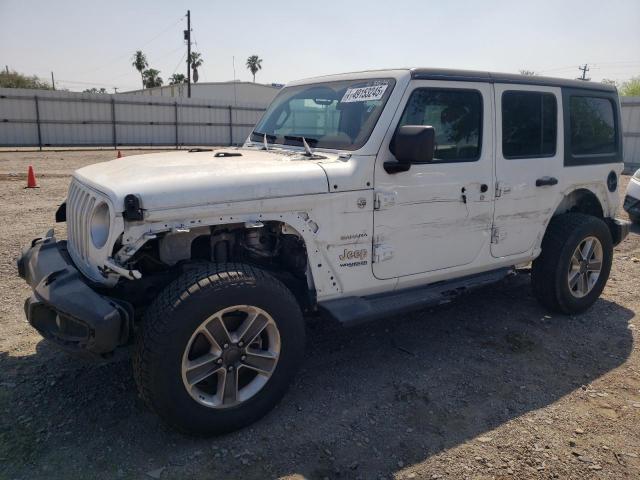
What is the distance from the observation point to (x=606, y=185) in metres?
5.14

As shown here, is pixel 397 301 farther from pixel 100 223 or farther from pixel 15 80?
pixel 15 80

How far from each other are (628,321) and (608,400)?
1684mm

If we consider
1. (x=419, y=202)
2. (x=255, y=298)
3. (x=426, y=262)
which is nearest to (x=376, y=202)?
(x=419, y=202)

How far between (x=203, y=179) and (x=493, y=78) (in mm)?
2559

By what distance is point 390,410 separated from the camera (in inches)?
134

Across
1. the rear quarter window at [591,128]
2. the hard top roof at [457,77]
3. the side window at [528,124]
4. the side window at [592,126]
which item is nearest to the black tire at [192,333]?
the hard top roof at [457,77]

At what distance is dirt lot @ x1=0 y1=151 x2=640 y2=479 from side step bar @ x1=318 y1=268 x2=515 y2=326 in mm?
540

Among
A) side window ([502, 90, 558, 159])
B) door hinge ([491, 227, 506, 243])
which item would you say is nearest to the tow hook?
door hinge ([491, 227, 506, 243])

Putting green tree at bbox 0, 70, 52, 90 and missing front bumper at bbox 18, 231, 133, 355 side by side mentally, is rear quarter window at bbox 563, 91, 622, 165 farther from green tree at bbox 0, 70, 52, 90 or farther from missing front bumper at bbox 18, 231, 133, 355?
green tree at bbox 0, 70, 52, 90

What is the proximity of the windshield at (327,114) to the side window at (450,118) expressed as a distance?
0.85 ft

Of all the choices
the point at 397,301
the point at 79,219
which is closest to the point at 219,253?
the point at 79,219

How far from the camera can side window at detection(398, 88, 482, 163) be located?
3.73m

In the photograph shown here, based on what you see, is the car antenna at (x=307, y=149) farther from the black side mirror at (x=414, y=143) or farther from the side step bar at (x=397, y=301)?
the side step bar at (x=397, y=301)

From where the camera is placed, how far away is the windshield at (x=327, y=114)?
364 cm
